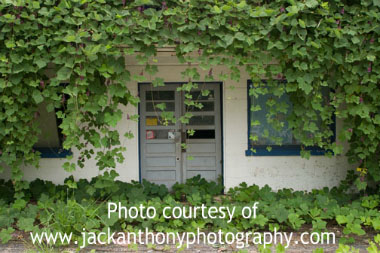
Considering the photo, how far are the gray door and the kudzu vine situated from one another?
2.19m

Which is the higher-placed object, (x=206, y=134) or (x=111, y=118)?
(x=111, y=118)

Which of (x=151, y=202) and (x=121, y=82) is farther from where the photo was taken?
(x=151, y=202)

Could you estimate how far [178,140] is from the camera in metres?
7.85

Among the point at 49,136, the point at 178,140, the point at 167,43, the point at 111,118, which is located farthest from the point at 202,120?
the point at 49,136

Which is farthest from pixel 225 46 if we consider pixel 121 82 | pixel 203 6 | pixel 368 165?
pixel 368 165

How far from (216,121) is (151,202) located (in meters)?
2.58

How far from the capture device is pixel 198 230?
5.50 meters

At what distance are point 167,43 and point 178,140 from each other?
275 centimetres

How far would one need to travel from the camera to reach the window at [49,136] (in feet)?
24.8

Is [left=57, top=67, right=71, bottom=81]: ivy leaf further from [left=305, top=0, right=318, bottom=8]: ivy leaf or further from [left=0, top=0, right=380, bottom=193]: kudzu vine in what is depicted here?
[left=305, top=0, right=318, bottom=8]: ivy leaf

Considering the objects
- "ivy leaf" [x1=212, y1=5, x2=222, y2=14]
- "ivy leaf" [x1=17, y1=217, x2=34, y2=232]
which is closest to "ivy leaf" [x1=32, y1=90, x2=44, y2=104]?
"ivy leaf" [x1=17, y1=217, x2=34, y2=232]

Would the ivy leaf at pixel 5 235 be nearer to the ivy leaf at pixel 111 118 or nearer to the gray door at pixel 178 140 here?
the ivy leaf at pixel 111 118

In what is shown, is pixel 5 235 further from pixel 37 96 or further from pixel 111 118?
pixel 111 118

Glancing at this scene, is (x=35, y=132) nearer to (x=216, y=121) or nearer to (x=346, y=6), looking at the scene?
(x=216, y=121)
